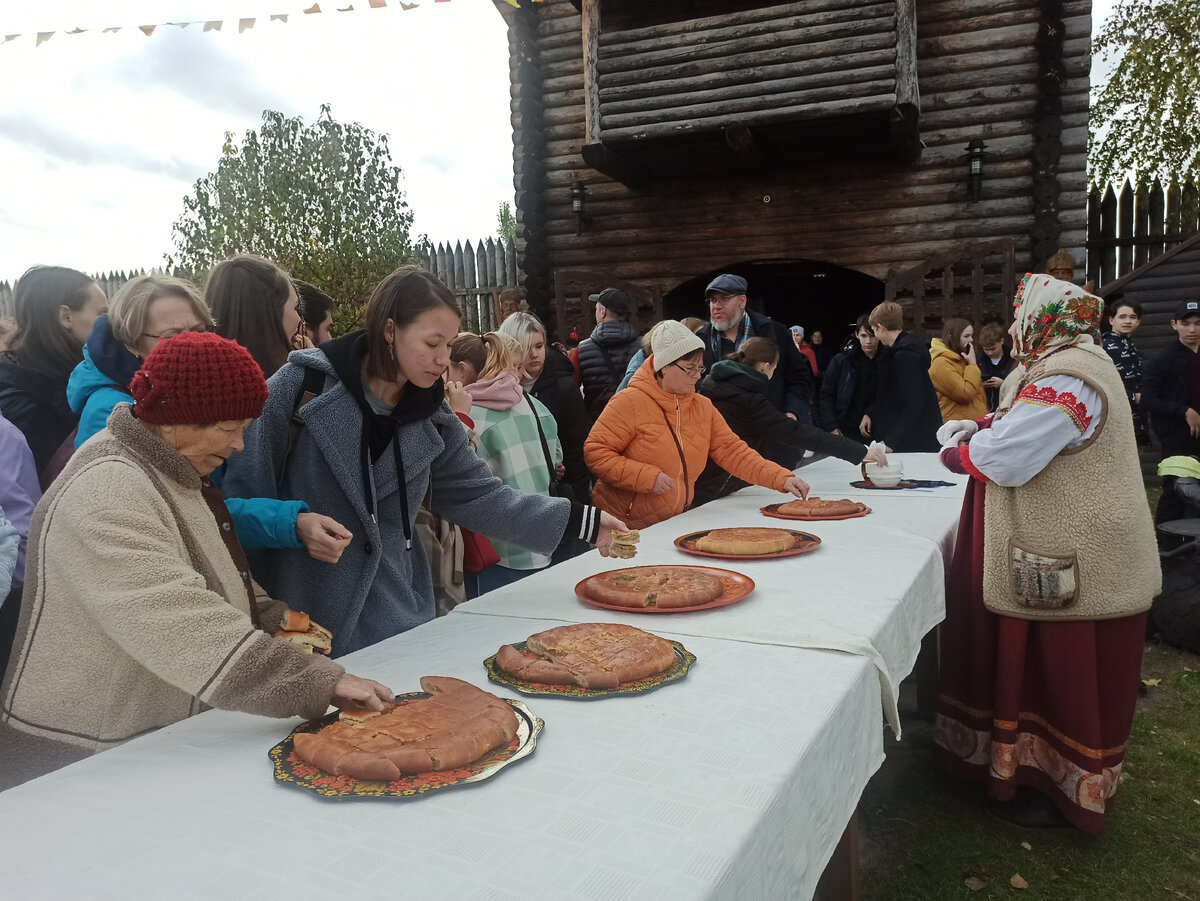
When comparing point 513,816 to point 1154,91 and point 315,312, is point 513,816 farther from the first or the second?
point 1154,91

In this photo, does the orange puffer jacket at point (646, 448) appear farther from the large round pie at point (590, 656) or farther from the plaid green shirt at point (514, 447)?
the large round pie at point (590, 656)

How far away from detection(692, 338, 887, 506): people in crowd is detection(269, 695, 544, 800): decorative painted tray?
3.02 m

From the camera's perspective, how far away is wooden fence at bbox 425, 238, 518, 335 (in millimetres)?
13195

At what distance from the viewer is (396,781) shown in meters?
1.17

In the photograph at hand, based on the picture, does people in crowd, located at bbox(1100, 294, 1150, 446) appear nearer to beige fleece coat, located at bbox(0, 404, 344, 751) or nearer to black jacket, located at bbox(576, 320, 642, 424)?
black jacket, located at bbox(576, 320, 642, 424)

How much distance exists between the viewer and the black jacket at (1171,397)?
6273mm

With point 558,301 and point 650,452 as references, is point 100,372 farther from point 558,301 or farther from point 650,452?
point 558,301

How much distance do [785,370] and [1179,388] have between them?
3.32m

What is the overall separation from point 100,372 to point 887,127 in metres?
8.55

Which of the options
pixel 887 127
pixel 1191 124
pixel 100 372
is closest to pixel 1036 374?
pixel 100 372

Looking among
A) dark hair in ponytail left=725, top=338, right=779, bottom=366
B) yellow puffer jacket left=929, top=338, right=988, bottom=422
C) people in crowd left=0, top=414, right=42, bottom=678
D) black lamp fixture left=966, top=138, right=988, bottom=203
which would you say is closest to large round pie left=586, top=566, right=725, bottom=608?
people in crowd left=0, top=414, right=42, bottom=678

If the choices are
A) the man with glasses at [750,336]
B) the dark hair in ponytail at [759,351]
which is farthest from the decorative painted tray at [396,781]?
the man with glasses at [750,336]

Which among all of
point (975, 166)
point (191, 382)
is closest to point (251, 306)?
point (191, 382)

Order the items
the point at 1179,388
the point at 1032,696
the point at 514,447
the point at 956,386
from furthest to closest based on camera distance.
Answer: the point at 1179,388 < the point at 956,386 < the point at 514,447 < the point at 1032,696
